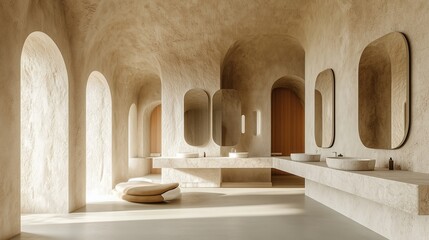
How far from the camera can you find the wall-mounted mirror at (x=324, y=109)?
18.3ft

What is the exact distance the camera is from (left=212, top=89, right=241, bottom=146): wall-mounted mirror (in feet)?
26.5

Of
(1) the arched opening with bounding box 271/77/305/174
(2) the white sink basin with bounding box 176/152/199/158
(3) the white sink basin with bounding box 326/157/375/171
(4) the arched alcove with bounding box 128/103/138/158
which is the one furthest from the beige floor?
(1) the arched opening with bounding box 271/77/305/174

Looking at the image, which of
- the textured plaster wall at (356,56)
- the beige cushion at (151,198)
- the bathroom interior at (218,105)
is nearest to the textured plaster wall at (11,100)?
the bathroom interior at (218,105)

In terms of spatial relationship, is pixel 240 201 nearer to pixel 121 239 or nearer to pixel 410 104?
pixel 121 239

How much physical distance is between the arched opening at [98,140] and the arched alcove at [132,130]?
1.97 metres

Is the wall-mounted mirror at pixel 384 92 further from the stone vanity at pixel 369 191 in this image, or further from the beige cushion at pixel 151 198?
the beige cushion at pixel 151 198

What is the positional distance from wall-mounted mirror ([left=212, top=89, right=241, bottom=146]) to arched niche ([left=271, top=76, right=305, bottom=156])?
2165 millimetres

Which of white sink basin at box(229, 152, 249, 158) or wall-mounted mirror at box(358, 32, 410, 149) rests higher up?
wall-mounted mirror at box(358, 32, 410, 149)

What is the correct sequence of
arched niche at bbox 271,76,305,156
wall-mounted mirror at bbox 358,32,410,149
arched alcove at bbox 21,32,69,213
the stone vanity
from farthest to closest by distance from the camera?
1. arched niche at bbox 271,76,305,156
2. arched alcove at bbox 21,32,69,213
3. wall-mounted mirror at bbox 358,32,410,149
4. the stone vanity

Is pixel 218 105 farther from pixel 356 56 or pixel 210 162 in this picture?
pixel 356 56

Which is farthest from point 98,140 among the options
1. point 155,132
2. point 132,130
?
point 155,132

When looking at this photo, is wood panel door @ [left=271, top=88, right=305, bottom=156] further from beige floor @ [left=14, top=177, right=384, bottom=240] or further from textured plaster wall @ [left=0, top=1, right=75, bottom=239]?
textured plaster wall @ [left=0, top=1, right=75, bottom=239]

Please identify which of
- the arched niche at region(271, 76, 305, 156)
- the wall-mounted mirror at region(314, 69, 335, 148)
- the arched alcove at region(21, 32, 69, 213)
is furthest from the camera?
the arched niche at region(271, 76, 305, 156)

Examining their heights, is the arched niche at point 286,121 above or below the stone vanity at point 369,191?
above
